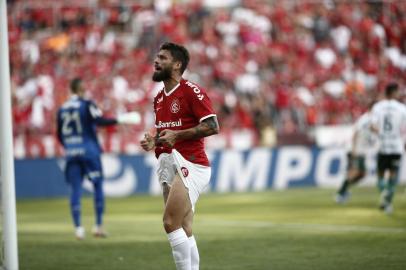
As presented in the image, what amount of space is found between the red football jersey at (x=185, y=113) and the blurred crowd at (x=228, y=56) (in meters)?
16.6

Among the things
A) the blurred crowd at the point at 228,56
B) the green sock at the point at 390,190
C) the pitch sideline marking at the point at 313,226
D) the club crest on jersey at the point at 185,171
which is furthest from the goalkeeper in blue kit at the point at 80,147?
the blurred crowd at the point at 228,56

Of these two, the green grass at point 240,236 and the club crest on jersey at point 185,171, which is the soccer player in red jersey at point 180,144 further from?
the green grass at point 240,236

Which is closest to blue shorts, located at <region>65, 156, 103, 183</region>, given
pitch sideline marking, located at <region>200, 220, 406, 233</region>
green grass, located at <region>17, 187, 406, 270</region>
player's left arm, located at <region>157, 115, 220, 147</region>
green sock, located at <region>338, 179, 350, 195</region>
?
green grass, located at <region>17, 187, 406, 270</region>

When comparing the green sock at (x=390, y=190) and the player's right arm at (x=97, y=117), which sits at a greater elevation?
the player's right arm at (x=97, y=117)

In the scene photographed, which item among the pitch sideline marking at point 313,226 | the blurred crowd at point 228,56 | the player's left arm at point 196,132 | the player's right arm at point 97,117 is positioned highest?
the blurred crowd at point 228,56

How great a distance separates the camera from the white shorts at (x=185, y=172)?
8.59 meters

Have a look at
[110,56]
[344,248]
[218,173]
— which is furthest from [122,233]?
[110,56]

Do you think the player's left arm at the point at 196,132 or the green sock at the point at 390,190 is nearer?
the player's left arm at the point at 196,132

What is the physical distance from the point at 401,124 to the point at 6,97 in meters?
11.6

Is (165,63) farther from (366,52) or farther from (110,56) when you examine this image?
(366,52)

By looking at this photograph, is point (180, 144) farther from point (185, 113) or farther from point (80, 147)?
point (80, 147)

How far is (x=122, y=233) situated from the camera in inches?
595

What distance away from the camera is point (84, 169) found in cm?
1471

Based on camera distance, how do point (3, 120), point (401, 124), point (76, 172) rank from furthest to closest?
1. point (401, 124)
2. point (76, 172)
3. point (3, 120)
